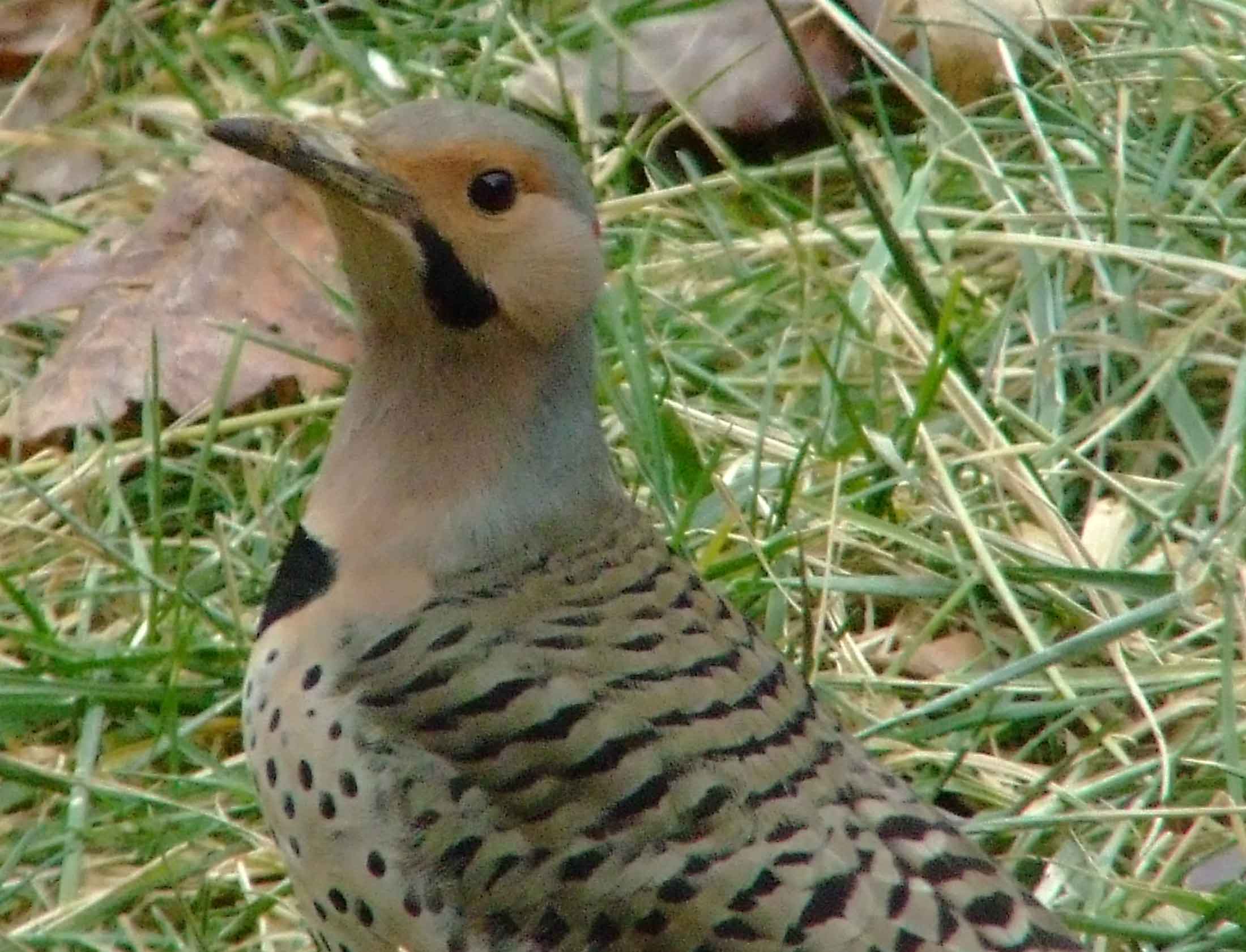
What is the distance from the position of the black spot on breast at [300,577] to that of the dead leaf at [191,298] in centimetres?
104

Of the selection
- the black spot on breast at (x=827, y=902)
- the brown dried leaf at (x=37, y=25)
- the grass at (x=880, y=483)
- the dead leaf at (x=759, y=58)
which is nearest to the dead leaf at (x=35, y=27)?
the brown dried leaf at (x=37, y=25)

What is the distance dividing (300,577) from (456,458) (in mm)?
231

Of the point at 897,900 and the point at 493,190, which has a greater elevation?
the point at 493,190

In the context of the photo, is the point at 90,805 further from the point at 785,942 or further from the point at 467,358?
the point at 785,942

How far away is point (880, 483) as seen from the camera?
331 centimetres

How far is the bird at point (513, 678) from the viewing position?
88.6 inches

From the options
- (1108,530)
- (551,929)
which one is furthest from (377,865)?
(1108,530)

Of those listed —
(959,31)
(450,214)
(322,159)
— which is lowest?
(959,31)

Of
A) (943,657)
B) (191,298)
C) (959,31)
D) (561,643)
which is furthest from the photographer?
(959,31)

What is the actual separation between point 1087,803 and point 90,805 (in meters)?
1.32

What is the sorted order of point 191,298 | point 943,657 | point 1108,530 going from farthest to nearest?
point 191,298, point 1108,530, point 943,657

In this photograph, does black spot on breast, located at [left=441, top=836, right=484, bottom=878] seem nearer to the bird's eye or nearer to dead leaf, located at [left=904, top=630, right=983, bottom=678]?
the bird's eye

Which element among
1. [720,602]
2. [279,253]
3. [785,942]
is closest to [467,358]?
[720,602]

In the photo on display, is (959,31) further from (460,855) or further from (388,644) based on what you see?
(460,855)
